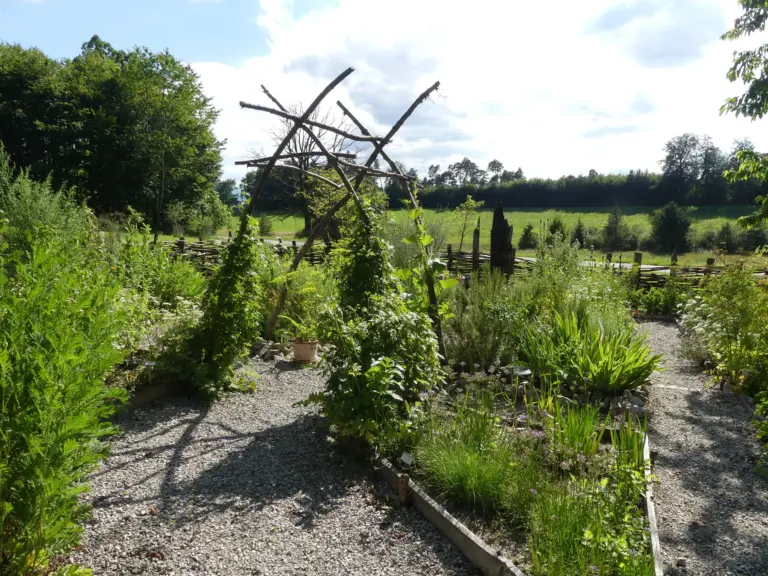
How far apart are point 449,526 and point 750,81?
27.3 feet

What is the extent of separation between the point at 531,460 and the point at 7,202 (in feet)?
30.9

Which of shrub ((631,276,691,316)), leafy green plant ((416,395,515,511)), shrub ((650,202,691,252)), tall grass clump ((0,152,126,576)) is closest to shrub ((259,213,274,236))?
shrub ((650,202,691,252))

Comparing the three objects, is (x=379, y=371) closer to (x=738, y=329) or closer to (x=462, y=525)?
(x=462, y=525)

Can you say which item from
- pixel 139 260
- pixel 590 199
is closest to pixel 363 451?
pixel 139 260

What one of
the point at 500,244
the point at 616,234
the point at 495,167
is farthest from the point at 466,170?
the point at 500,244

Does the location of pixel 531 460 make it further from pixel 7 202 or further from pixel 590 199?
pixel 590 199

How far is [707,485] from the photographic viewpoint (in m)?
3.54

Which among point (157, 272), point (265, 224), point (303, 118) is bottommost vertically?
point (157, 272)

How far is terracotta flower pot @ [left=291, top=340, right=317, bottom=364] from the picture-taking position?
6.39 m

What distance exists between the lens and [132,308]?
198 inches

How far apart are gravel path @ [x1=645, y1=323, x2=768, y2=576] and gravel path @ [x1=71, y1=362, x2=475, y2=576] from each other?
131 centimetres

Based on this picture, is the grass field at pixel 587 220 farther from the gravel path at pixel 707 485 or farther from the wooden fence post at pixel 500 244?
the gravel path at pixel 707 485

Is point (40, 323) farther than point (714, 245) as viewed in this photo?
No

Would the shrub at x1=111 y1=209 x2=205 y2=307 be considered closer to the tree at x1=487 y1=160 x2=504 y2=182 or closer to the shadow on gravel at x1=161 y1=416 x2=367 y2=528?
the shadow on gravel at x1=161 y1=416 x2=367 y2=528
